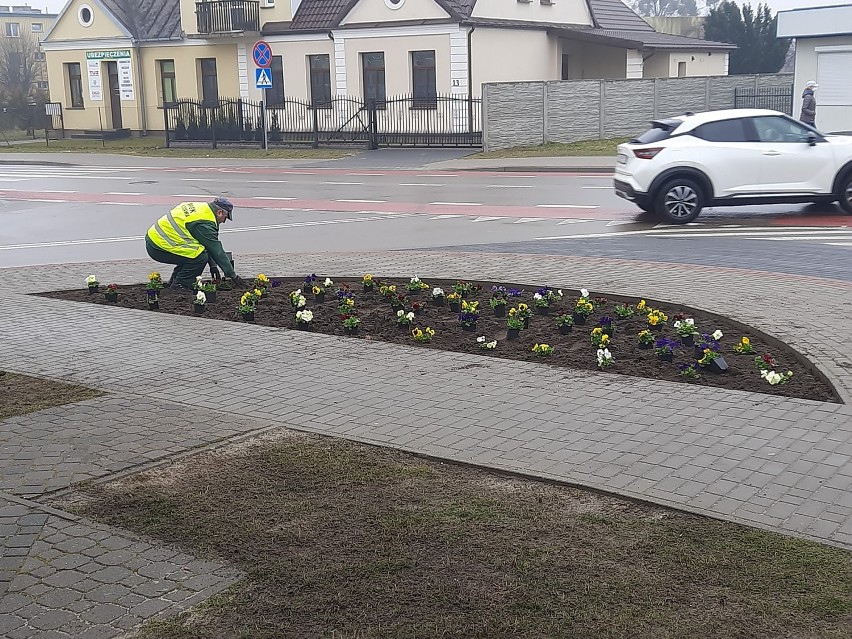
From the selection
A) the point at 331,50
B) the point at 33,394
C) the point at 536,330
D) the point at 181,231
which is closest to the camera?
the point at 33,394

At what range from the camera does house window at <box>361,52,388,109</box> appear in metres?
40.2

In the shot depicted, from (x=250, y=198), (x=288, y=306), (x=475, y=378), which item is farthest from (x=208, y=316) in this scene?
(x=250, y=198)

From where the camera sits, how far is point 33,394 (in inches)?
293

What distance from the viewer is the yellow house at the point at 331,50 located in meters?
38.8

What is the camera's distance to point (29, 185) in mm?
28797

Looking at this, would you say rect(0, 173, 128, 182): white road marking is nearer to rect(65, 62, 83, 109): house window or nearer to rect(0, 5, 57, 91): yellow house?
rect(65, 62, 83, 109): house window

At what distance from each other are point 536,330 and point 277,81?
36.5 meters

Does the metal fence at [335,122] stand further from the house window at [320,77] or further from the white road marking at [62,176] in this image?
the white road marking at [62,176]

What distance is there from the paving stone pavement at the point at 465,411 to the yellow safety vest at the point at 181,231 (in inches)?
38.6

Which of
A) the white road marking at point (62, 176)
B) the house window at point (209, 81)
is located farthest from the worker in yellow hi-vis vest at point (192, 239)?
the house window at point (209, 81)

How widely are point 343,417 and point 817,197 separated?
12.5 metres

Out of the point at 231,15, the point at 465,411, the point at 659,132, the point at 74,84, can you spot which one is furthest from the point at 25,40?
the point at 465,411

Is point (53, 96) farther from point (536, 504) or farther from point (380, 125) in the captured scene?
point (536, 504)

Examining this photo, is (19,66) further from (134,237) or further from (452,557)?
(452,557)
